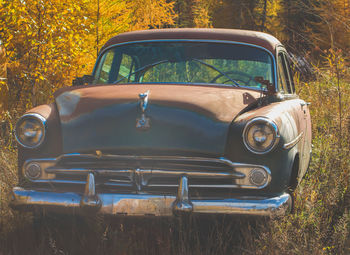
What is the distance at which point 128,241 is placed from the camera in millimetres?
3164

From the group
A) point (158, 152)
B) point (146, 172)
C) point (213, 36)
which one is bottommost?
point (146, 172)

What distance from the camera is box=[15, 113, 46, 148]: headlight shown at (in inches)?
129

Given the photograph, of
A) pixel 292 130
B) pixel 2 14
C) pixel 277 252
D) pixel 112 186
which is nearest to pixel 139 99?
pixel 112 186

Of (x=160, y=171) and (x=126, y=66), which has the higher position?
(x=126, y=66)

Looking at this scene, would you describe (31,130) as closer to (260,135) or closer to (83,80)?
(83,80)

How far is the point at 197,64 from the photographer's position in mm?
4137

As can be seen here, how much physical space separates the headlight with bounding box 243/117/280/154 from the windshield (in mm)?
996

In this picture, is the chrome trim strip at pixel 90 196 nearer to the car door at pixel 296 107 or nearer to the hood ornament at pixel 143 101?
the hood ornament at pixel 143 101

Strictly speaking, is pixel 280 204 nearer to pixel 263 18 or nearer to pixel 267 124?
pixel 267 124

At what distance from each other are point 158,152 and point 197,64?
1275mm

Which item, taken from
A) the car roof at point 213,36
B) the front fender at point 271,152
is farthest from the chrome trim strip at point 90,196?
the car roof at point 213,36

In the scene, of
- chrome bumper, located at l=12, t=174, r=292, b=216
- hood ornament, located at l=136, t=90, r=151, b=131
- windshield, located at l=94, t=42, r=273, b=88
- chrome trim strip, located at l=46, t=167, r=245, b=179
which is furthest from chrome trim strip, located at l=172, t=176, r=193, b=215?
windshield, located at l=94, t=42, r=273, b=88

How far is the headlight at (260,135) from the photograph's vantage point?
9.88ft

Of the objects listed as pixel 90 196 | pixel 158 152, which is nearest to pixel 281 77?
pixel 158 152
